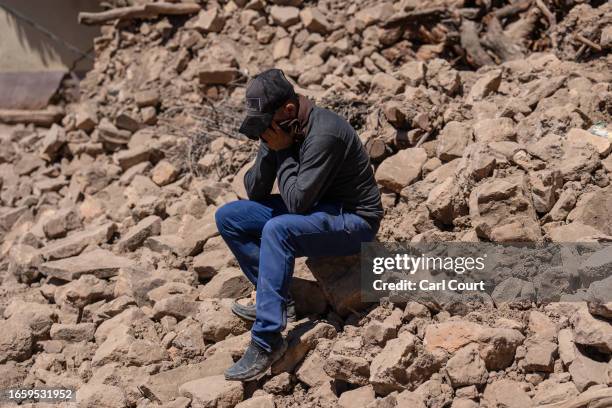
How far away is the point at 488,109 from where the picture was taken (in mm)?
4938

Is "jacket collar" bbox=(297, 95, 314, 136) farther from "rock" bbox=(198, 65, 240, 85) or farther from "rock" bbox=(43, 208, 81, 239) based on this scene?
"rock" bbox=(198, 65, 240, 85)

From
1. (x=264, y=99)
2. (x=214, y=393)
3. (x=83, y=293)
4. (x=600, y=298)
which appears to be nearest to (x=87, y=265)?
(x=83, y=293)

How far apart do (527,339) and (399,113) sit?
1.95m

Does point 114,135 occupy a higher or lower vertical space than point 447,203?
lower

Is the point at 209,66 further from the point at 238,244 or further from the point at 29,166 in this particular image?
the point at 238,244

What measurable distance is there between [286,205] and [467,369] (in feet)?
3.68

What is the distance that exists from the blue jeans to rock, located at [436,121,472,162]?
0.97m

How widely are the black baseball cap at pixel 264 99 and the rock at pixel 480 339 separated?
1.20 m

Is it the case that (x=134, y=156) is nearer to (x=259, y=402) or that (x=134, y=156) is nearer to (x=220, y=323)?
(x=220, y=323)

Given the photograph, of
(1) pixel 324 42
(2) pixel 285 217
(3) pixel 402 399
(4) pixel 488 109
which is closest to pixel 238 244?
(2) pixel 285 217

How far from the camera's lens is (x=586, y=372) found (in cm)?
305

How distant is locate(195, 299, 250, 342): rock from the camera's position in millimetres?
3980

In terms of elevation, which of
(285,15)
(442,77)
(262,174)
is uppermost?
(262,174)

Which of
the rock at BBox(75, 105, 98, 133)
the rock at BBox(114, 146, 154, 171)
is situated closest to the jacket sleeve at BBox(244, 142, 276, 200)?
the rock at BBox(114, 146, 154, 171)
